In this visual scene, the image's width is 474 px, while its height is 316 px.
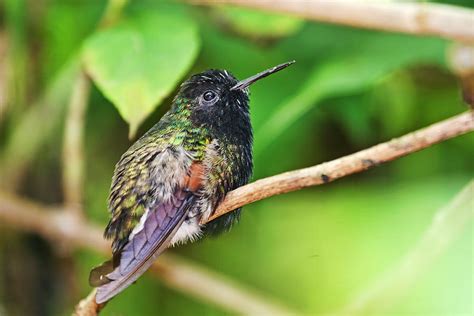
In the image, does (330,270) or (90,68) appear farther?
(330,270)

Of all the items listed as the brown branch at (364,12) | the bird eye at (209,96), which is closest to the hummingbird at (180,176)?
the bird eye at (209,96)

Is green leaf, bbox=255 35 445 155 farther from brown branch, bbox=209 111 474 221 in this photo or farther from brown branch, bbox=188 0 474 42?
brown branch, bbox=209 111 474 221

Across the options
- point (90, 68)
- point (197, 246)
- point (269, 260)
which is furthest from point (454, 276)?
point (90, 68)

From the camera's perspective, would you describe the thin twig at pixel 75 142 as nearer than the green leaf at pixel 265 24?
Yes

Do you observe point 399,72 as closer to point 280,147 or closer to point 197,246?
point 280,147

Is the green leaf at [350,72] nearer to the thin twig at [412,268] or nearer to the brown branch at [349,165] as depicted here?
the thin twig at [412,268]

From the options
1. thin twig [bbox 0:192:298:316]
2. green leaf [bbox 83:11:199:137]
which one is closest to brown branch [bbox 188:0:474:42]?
green leaf [bbox 83:11:199:137]
